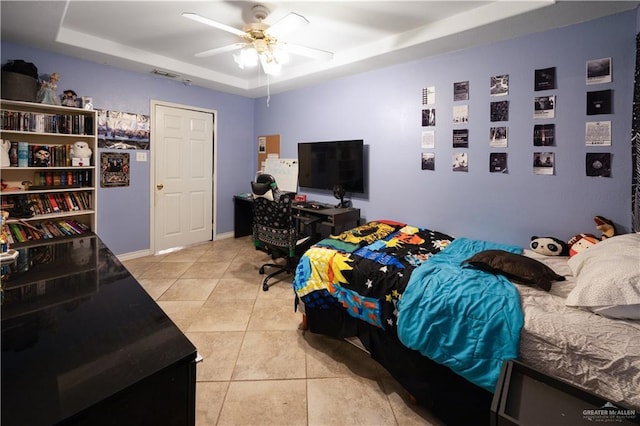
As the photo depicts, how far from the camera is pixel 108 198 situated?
3.72 metres

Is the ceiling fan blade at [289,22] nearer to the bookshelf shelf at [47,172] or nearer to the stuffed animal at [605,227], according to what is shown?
the bookshelf shelf at [47,172]

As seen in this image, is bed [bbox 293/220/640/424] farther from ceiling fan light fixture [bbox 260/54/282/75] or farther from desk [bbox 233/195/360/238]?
ceiling fan light fixture [bbox 260/54/282/75]

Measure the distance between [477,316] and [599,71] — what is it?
217 cm

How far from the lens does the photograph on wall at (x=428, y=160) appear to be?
3129mm

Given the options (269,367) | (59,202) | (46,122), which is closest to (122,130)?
(46,122)

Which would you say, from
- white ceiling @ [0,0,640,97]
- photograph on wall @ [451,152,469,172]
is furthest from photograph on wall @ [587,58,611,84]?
photograph on wall @ [451,152,469,172]

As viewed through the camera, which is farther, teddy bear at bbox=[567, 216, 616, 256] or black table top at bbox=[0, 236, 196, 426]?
teddy bear at bbox=[567, 216, 616, 256]

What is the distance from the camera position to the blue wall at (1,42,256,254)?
10.9 feet

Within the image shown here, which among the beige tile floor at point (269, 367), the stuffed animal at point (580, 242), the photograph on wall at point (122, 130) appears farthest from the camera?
the photograph on wall at point (122, 130)

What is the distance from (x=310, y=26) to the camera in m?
2.76

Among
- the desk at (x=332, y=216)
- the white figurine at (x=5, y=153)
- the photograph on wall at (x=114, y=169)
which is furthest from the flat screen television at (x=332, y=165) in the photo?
the white figurine at (x=5, y=153)

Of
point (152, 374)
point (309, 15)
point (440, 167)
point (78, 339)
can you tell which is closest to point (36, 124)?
point (309, 15)

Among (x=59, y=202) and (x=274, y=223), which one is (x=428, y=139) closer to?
(x=274, y=223)

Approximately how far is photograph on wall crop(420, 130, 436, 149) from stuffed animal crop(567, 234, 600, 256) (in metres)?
Result: 1.43
